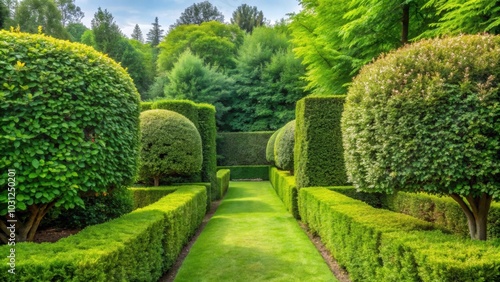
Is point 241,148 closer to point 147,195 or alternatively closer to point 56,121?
point 147,195

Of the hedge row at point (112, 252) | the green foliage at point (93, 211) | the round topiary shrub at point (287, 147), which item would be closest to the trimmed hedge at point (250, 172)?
the round topiary shrub at point (287, 147)

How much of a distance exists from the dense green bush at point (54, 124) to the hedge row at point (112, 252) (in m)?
0.69

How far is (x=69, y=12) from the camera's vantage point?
47.2m

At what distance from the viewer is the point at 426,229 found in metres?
4.13

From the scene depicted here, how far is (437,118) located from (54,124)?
14.8 ft

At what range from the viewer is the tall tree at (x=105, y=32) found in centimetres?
3150

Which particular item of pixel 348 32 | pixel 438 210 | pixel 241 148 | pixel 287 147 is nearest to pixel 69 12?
pixel 241 148

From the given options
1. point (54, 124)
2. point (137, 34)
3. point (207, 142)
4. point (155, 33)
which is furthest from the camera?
point (137, 34)

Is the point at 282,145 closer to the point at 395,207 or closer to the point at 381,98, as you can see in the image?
the point at 395,207

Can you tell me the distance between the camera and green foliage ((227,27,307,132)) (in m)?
28.9

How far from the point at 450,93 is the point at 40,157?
4.81 m

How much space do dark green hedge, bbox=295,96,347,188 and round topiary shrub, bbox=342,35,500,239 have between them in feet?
16.6

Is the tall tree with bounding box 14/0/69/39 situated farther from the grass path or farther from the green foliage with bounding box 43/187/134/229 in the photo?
the green foliage with bounding box 43/187/134/229

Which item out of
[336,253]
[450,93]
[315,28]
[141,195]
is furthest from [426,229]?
[315,28]
